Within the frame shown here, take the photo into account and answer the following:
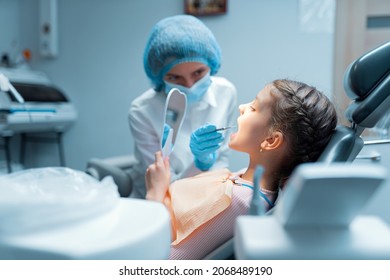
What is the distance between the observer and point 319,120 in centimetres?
81

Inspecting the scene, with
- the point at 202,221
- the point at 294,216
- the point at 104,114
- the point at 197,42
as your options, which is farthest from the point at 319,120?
the point at 104,114

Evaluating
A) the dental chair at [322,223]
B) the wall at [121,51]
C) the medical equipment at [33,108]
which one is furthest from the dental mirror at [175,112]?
the medical equipment at [33,108]

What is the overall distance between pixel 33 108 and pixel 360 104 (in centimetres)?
208

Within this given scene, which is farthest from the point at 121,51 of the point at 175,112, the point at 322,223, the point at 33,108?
the point at 322,223

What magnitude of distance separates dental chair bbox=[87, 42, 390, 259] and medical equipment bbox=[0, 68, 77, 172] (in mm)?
1786

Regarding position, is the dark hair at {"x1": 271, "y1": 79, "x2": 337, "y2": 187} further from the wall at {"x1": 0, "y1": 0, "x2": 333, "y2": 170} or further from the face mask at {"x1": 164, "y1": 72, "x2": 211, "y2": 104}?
the wall at {"x1": 0, "y1": 0, "x2": 333, "y2": 170}

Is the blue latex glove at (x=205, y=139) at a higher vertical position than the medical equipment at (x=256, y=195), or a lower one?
lower

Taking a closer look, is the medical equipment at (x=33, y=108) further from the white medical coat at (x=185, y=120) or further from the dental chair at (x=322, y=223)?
the dental chair at (x=322, y=223)

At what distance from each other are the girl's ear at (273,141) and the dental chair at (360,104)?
11 centimetres

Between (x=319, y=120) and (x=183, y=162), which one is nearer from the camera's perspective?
(x=319, y=120)

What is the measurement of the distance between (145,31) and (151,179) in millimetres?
1666

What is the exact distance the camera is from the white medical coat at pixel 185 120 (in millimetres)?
1354

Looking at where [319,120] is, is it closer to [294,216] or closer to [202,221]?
[202,221]
